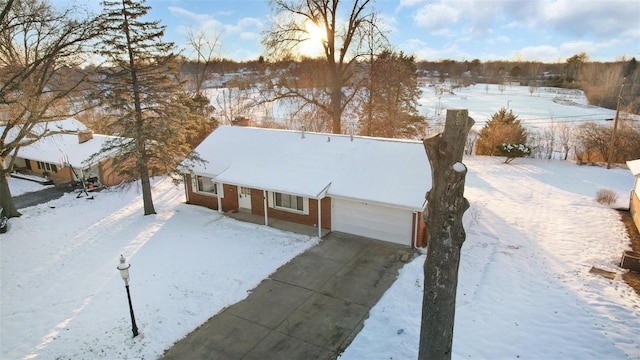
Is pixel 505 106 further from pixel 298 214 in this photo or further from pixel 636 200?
pixel 298 214

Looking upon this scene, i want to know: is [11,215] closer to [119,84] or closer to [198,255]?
[119,84]

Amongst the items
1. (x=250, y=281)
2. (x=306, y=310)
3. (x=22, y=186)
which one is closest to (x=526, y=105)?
(x=250, y=281)

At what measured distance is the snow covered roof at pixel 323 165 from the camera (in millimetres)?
14250

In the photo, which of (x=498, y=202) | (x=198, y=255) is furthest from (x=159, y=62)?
(x=498, y=202)

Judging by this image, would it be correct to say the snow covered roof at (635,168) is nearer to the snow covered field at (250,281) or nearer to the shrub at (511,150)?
the snow covered field at (250,281)

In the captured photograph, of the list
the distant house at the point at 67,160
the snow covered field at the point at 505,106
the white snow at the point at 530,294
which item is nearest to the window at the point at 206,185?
the distant house at the point at 67,160

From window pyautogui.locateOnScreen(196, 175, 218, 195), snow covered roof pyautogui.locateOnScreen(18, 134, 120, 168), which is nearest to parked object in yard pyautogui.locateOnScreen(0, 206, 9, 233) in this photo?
snow covered roof pyautogui.locateOnScreen(18, 134, 120, 168)

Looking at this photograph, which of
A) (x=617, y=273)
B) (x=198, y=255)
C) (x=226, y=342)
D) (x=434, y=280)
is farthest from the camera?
(x=198, y=255)

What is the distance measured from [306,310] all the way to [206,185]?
10.1 meters

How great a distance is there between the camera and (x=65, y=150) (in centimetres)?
2539

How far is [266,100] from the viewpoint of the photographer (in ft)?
86.8

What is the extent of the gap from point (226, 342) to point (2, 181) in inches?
624

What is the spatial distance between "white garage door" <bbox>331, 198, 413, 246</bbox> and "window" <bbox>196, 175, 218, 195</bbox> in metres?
6.43

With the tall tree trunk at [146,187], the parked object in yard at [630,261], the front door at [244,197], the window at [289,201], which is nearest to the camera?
the parked object in yard at [630,261]
